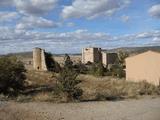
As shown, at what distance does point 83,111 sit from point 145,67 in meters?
31.4

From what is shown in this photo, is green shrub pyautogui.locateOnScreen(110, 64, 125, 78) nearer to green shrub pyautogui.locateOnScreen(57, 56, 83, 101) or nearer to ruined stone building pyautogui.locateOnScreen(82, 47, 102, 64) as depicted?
green shrub pyautogui.locateOnScreen(57, 56, 83, 101)

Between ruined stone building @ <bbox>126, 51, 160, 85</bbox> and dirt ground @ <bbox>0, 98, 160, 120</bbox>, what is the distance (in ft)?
76.8

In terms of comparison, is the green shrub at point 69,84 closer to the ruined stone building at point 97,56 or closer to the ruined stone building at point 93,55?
the ruined stone building at point 97,56

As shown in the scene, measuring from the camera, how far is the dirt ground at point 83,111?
17.0 metres

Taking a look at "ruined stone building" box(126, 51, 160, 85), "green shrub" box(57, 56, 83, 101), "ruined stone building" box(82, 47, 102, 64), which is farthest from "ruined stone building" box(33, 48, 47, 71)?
"green shrub" box(57, 56, 83, 101)

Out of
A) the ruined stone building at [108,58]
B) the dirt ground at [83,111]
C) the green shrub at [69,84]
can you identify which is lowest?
the dirt ground at [83,111]

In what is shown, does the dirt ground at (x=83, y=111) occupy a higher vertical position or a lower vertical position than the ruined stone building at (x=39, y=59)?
lower

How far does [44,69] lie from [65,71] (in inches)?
2029

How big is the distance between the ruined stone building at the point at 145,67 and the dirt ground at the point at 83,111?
76.8 feet

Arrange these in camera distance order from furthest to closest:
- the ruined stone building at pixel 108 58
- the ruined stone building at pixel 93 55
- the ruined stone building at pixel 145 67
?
1. the ruined stone building at pixel 93 55
2. the ruined stone building at pixel 108 58
3. the ruined stone building at pixel 145 67

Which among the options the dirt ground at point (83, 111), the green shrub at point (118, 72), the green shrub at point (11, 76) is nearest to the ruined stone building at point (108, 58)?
the green shrub at point (118, 72)

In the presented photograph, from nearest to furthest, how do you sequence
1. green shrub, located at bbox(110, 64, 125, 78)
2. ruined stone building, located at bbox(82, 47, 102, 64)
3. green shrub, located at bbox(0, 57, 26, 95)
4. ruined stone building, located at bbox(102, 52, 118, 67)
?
green shrub, located at bbox(0, 57, 26, 95) → green shrub, located at bbox(110, 64, 125, 78) → ruined stone building, located at bbox(102, 52, 118, 67) → ruined stone building, located at bbox(82, 47, 102, 64)

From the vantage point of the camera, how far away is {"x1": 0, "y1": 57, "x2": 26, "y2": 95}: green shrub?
33281 mm

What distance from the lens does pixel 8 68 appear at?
117ft
